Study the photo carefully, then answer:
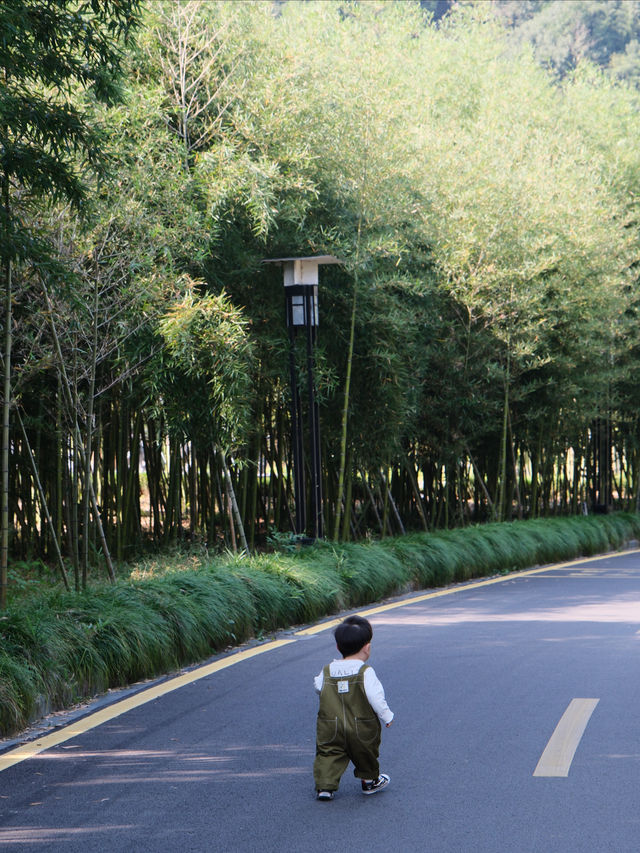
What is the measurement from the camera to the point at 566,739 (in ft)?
16.1

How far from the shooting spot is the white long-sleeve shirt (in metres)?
4.04

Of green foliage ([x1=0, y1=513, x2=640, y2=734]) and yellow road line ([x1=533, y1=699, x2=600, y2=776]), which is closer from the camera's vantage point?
yellow road line ([x1=533, y1=699, x2=600, y2=776])

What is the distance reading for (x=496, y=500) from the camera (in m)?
17.4

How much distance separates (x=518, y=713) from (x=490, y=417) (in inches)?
404

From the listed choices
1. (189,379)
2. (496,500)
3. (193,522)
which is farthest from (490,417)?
(189,379)

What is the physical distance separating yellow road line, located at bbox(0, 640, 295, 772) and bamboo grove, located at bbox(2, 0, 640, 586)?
73.0 inches

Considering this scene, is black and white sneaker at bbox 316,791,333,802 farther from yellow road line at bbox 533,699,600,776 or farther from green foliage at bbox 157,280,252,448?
green foliage at bbox 157,280,252,448

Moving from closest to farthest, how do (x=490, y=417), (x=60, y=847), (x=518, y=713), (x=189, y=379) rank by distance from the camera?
(x=60, y=847), (x=518, y=713), (x=189, y=379), (x=490, y=417)

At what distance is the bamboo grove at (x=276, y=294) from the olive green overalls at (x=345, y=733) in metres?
3.14

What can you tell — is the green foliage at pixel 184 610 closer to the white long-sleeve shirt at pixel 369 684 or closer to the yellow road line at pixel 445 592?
the yellow road line at pixel 445 592

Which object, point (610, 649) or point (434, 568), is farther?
point (434, 568)

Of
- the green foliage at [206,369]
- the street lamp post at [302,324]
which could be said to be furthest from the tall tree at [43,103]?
the street lamp post at [302,324]

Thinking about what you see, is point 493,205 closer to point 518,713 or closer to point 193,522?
point 193,522

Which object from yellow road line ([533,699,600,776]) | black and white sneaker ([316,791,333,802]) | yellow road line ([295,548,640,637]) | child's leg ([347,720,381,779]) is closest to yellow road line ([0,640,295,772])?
yellow road line ([295,548,640,637])
